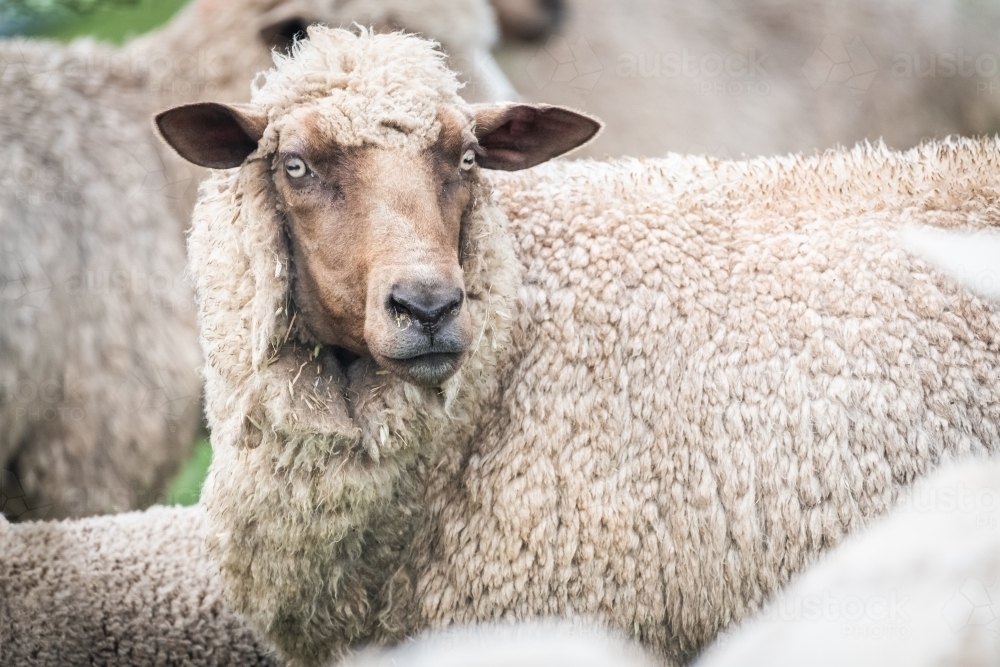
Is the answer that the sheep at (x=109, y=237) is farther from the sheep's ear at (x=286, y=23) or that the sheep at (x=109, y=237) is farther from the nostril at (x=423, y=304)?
the nostril at (x=423, y=304)

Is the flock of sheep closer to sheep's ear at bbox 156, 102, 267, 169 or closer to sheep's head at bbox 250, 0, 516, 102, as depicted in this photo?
sheep's ear at bbox 156, 102, 267, 169

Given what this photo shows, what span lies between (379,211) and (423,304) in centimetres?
28

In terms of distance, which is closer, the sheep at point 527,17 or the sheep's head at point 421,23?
the sheep's head at point 421,23

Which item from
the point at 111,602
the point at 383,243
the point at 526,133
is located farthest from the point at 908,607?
the point at 111,602

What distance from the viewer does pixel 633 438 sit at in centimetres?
262

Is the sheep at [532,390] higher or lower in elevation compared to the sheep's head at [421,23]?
lower

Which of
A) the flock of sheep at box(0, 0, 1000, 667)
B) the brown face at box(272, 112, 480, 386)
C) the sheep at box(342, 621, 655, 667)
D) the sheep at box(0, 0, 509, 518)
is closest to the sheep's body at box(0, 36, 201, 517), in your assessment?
the sheep at box(0, 0, 509, 518)

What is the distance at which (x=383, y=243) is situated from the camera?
2.21 m

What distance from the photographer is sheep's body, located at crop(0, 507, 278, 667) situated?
2.90 m

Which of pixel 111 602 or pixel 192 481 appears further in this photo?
pixel 192 481

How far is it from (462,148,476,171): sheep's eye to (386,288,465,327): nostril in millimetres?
447

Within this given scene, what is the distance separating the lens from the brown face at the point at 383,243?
2.17 m

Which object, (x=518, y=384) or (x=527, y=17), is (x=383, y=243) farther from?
(x=527, y=17)

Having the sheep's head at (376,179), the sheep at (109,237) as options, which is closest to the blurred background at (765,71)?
the sheep at (109,237)
